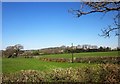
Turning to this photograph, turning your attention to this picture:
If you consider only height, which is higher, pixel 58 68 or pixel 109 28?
pixel 109 28

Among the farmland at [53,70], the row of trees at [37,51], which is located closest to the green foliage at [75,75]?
the farmland at [53,70]

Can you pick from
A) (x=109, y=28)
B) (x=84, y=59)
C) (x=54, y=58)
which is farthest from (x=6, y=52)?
(x=109, y=28)

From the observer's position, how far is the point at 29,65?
28.8 ft

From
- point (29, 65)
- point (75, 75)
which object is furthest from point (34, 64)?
point (75, 75)

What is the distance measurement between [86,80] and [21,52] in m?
1.56

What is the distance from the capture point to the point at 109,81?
8.66 metres

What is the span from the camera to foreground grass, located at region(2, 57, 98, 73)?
28.6ft

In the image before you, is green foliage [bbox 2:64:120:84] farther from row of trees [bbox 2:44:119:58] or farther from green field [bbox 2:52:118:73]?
row of trees [bbox 2:44:119:58]

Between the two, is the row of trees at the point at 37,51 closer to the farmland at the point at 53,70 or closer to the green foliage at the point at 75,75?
the farmland at the point at 53,70

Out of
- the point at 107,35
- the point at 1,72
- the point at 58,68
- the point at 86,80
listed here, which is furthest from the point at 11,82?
the point at 107,35

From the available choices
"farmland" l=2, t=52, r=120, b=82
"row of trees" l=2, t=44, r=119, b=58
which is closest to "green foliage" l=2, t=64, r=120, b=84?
"farmland" l=2, t=52, r=120, b=82

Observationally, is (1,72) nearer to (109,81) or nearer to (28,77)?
(28,77)

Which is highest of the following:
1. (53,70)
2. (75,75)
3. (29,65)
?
(29,65)

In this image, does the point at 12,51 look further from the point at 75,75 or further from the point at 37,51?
the point at 75,75
